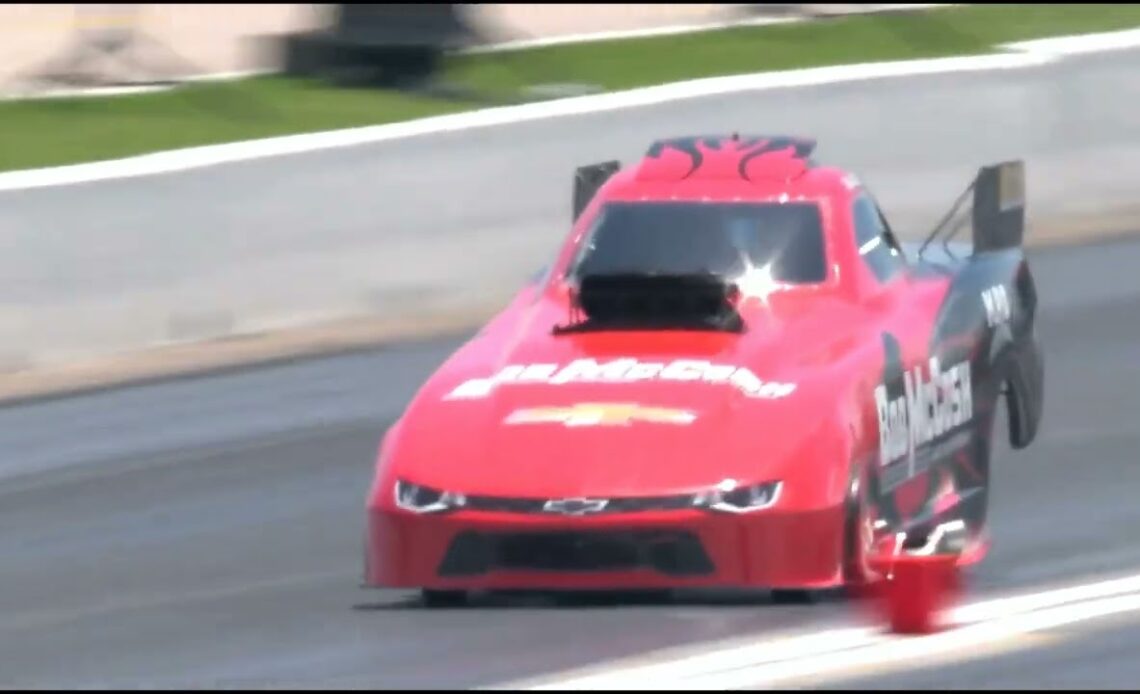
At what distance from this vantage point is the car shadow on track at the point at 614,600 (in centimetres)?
937

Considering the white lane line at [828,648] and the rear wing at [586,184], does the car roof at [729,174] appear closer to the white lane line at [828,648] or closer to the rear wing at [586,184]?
the rear wing at [586,184]

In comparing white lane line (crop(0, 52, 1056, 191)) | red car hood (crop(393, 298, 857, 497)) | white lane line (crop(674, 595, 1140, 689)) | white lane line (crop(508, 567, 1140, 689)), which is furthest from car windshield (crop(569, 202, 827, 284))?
white lane line (crop(0, 52, 1056, 191))

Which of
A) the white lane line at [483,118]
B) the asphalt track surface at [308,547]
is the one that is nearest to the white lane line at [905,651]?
the asphalt track surface at [308,547]

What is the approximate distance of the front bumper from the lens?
29.8 ft

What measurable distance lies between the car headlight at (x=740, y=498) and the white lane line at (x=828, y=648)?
48 cm

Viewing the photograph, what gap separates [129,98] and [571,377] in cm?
931

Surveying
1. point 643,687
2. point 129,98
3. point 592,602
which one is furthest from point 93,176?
point 643,687

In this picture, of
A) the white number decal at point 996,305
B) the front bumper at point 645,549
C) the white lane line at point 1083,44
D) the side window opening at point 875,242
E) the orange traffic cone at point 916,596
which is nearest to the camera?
the orange traffic cone at point 916,596

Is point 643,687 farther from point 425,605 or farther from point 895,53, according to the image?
point 895,53

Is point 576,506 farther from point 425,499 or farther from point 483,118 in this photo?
point 483,118

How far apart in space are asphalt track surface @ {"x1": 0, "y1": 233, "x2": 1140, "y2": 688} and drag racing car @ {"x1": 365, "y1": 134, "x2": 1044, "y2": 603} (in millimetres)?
227

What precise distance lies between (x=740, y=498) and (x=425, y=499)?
3.37ft

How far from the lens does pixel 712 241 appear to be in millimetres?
10633

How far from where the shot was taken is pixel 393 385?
14070 millimetres
